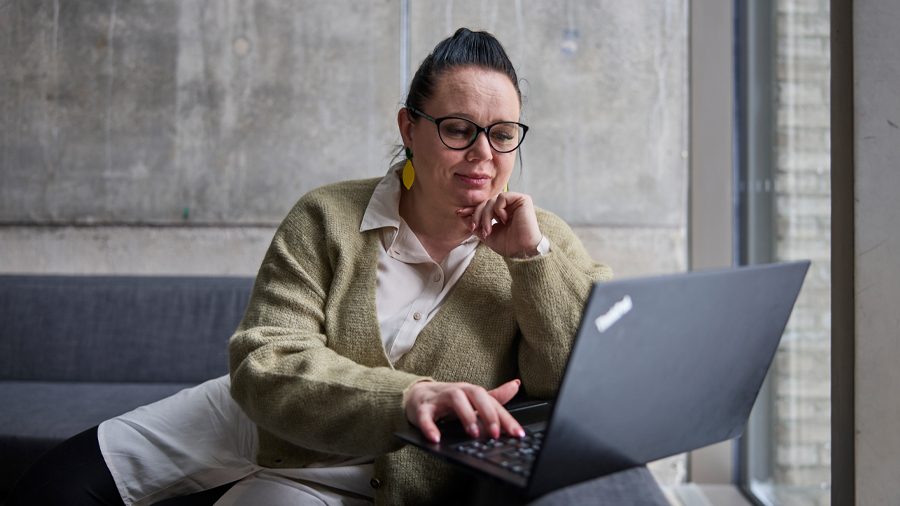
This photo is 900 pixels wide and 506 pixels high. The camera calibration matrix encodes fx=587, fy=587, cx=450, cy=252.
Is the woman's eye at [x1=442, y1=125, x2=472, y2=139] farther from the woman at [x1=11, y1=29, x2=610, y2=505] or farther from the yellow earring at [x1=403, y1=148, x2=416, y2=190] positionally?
the yellow earring at [x1=403, y1=148, x2=416, y2=190]

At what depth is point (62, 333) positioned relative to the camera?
2.31m

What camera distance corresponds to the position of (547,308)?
1.06 metres

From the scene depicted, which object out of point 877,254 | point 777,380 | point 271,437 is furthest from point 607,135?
point 271,437

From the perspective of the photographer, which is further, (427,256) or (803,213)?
(803,213)

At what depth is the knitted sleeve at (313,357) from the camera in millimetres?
862

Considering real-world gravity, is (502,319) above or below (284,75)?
below

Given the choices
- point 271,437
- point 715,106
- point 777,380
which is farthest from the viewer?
point 715,106

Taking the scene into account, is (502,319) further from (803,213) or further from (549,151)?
(549,151)

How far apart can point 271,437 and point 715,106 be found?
1951 millimetres

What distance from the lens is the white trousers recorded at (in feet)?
3.59

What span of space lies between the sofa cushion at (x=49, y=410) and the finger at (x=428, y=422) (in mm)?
1439

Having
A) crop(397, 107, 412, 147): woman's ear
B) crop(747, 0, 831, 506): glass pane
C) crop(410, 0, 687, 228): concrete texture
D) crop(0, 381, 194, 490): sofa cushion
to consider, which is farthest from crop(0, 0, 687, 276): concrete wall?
crop(397, 107, 412, 147): woman's ear

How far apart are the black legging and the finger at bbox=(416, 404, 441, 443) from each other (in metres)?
0.79

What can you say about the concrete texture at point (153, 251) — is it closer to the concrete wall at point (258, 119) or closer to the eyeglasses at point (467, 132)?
the concrete wall at point (258, 119)
